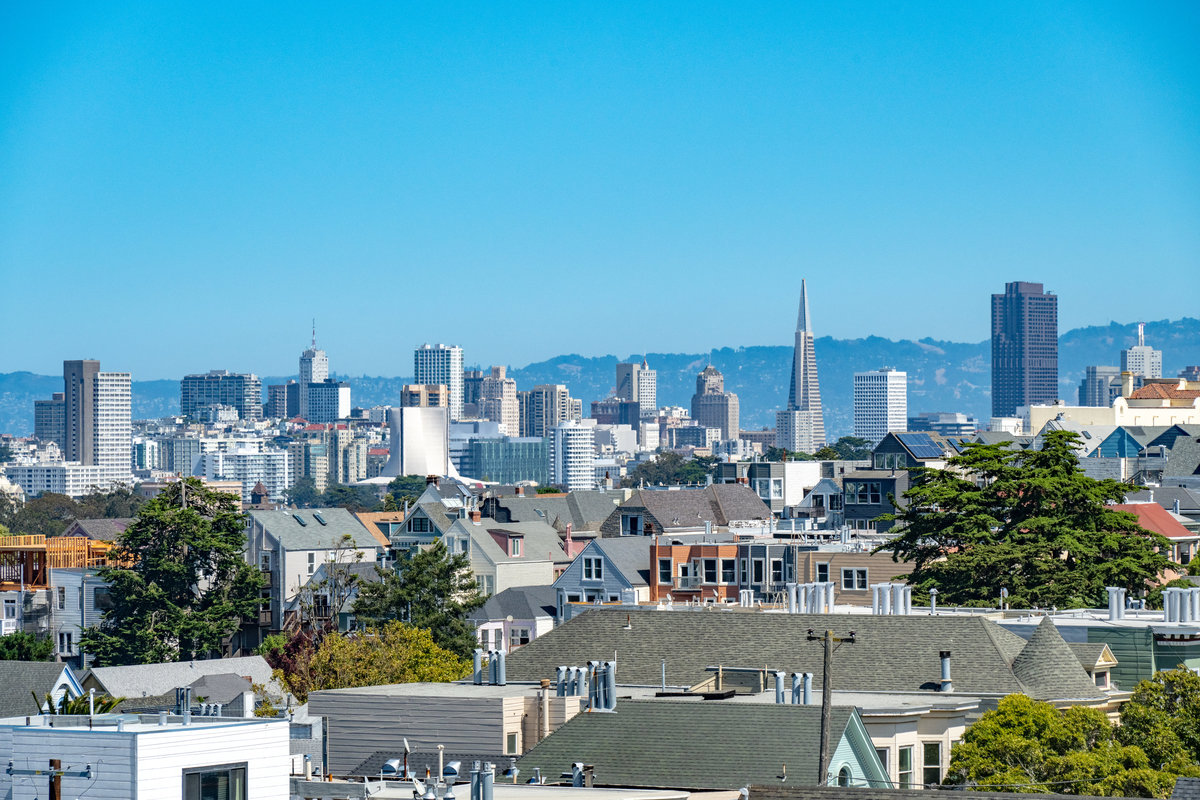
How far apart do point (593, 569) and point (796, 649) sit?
4040cm

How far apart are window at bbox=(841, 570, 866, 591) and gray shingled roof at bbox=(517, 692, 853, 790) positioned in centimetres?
4290

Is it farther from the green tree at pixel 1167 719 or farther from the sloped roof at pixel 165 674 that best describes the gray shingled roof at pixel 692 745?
the sloped roof at pixel 165 674

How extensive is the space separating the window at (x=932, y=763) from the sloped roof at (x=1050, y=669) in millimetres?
3300

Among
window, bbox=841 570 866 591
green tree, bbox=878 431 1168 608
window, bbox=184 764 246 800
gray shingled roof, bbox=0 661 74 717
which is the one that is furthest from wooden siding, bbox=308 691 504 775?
window, bbox=841 570 866 591

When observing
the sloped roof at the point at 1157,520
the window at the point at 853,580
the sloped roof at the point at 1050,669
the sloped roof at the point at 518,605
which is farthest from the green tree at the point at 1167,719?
the sloped roof at the point at 1157,520

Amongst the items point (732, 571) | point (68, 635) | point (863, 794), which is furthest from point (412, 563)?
point (863, 794)

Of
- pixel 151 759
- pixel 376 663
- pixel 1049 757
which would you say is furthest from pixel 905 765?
pixel 376 663

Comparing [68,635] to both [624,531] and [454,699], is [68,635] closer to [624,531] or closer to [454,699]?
[624,531]

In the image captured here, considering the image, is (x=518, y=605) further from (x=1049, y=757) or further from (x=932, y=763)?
(x=1049, y=757)

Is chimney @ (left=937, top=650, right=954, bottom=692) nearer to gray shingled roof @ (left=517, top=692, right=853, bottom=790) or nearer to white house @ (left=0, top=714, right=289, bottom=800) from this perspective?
gray shingled roof @ (left=517, top=692, right=853, bottom=790)

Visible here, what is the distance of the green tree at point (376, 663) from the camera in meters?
61.0

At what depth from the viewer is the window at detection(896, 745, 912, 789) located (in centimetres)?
3947

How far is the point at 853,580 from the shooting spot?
262ft

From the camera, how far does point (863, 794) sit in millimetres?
29375
